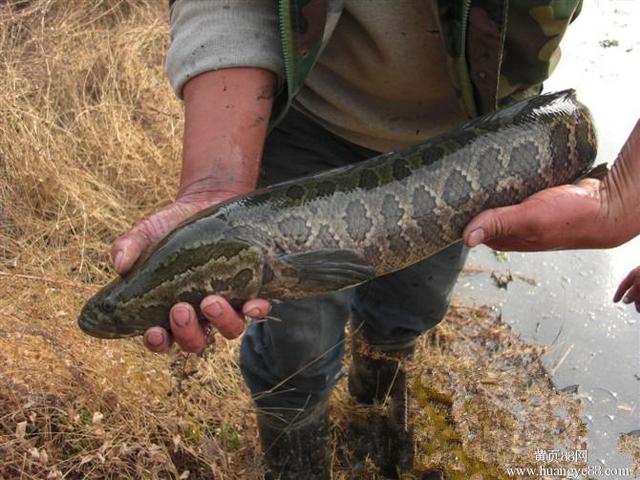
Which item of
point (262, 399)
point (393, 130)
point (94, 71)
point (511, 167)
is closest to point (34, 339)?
point (262, 399)

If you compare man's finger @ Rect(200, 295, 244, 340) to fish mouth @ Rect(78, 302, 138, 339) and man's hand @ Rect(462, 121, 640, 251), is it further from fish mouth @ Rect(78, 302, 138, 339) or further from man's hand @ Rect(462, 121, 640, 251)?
man's hand @ Rect(462, 121, 640, 251)

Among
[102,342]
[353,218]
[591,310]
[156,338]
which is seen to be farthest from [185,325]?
[591,310]

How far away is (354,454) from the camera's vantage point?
151 inches

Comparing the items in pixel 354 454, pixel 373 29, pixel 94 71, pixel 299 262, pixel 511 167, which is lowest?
pixel 354 454

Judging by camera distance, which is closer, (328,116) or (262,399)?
(328,116)

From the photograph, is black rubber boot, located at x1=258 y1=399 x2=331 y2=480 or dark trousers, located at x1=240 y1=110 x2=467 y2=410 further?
black rubber boot, located at x1=258 y1=399 x2=331 y2=480

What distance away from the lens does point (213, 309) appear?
2.26m

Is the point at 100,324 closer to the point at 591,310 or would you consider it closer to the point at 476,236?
the point at 476,236

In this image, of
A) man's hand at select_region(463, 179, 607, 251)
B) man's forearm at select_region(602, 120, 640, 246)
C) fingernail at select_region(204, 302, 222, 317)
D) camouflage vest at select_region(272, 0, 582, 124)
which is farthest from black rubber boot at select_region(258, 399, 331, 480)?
man's forearm at select_region(602, 120, 640, 246)

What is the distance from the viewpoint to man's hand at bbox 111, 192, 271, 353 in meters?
2.28

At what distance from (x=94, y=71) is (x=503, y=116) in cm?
445

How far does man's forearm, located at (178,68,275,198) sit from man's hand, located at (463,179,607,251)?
83 cm

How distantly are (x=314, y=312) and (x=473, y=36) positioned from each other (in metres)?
1.16

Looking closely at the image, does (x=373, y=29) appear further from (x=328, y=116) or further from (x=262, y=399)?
(x=262, y=399)
